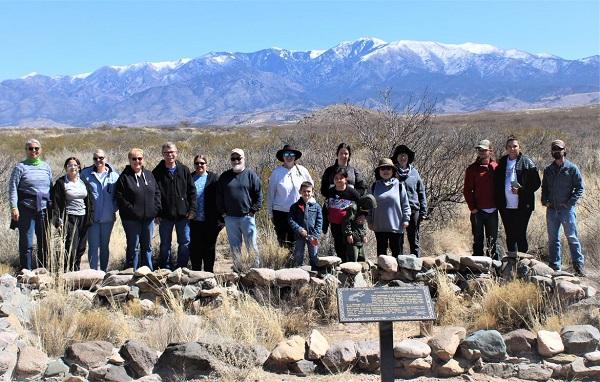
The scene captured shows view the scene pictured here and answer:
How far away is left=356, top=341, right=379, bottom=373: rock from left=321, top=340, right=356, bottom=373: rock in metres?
0.08

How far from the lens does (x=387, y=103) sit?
432 inches

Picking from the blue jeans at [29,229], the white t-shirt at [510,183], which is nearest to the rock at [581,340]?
the white t-shirt at [510,183]

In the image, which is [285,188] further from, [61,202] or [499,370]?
[499,370]

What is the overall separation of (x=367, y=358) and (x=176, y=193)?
3386 millimetres

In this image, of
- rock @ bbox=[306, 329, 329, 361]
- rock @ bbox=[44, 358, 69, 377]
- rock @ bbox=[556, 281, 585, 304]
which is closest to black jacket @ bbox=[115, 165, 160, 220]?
rock @ bbox=[44, 358, 69, 377]

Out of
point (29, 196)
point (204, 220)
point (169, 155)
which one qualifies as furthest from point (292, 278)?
point (29, 196)

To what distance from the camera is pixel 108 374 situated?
5043 millimetres

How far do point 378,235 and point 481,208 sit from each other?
1.42m

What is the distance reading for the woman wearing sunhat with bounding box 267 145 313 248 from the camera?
7598 millimetres

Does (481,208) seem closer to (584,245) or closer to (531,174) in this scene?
(531,174)

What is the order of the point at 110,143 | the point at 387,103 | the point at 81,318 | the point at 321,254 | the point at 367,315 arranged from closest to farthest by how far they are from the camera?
the point at 367,315 < the point at 81,318 < the point at 321,254 < the point at 387,103 < the point at 110,143

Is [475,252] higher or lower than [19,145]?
lower

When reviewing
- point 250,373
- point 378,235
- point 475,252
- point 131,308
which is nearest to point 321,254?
point 378,235

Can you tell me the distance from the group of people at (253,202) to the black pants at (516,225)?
0.01 m
